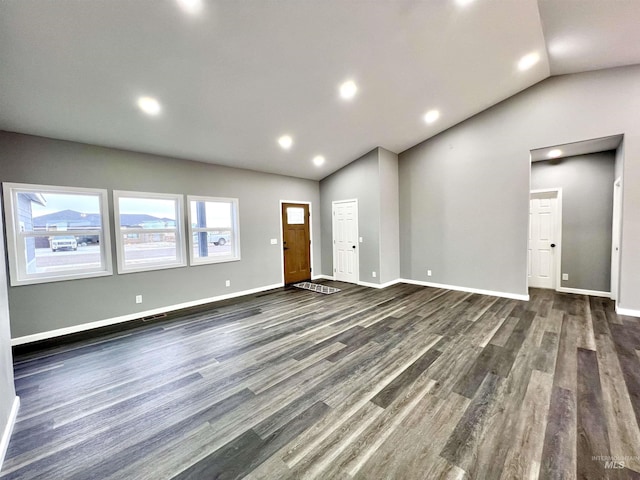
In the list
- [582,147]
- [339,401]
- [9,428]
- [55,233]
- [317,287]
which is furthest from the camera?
[317,287]

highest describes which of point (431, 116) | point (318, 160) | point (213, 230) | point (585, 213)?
point (431, 116)

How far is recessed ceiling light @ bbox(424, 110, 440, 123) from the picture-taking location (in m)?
4.53

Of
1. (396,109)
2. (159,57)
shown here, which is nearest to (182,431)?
(159,57)

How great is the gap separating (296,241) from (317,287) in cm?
135

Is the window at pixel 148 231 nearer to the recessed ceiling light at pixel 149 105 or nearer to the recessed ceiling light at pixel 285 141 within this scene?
the recessed ceiling light at pixel 149 105

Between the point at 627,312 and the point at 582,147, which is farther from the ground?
the point at 582,147

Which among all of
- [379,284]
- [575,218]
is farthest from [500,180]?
[379,284]

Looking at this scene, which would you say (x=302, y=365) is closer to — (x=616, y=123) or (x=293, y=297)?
(x=293, y=297)

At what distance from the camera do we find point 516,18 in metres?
2.91

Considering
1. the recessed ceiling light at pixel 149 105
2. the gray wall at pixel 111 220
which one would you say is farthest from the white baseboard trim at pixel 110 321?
the recessed ceiling light at pixel 149 105

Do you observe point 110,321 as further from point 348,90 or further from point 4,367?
point 348,90

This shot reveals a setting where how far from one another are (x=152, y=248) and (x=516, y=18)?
5.99 metres

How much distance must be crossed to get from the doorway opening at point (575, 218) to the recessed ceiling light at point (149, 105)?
19.3 ft

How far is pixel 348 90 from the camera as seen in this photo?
11.7 ft
